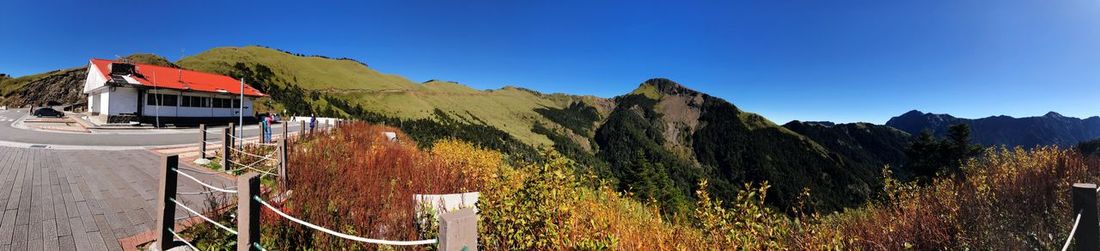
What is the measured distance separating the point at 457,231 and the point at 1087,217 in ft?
12.8

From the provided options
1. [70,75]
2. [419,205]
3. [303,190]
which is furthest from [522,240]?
[70,75]

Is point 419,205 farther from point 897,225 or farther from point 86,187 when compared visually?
point 86,187

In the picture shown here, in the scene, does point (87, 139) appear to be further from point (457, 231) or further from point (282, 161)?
point (457, 231)

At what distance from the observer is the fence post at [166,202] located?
3.71 meters

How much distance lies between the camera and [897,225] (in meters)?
4.81

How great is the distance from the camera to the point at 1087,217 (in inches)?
103

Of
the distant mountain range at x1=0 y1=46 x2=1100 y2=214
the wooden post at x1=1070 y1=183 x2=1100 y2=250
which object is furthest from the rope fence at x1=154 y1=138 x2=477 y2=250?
the wooden post at x1=1070 y1=183 x2=1100 y2=250

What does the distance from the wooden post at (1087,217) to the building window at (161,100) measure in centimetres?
3784

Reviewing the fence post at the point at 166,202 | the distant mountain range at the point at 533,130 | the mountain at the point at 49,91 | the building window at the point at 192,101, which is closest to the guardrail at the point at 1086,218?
the distant mountain range at the point at 533,130

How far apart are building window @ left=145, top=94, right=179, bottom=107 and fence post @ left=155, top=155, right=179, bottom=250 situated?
31.9m

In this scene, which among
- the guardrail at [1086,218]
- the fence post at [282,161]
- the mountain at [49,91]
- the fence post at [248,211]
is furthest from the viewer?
the mountain at [49,91]

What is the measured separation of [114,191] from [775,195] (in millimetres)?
125168

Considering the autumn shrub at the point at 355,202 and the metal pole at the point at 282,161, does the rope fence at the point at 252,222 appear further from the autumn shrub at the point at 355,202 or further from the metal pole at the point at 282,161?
the metal pole at the point at 282,161

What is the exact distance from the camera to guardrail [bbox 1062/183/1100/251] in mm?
2566
